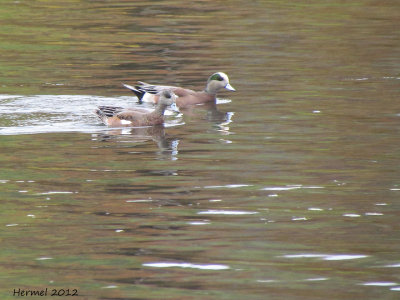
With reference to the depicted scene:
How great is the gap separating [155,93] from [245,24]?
35.7 ft

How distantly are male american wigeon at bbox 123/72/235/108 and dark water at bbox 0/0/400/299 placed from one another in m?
0.33

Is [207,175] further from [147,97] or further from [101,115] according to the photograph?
[147,97]

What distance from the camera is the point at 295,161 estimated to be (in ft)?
39.5

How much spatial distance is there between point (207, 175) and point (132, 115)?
388 centimetres

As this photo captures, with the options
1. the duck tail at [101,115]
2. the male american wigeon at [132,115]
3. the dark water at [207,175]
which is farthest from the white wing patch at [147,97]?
the duck tail at [101,115]

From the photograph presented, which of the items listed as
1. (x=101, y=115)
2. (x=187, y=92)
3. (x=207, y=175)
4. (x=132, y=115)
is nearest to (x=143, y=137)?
(x=132, y=115)

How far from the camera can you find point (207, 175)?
37.0ft

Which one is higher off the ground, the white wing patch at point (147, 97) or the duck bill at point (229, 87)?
the duck bill at point (229, 87)

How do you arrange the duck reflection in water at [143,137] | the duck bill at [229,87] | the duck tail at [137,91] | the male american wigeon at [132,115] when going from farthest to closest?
1. the duck bill at [229,87]
2. the duck tail at [137,91]
3. the male american wigeon at [132,115]
4. the duck reflection in water at [143,137]

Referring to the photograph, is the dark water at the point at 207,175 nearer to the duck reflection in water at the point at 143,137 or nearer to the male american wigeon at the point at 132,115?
the duck reflection in water at the point at 143,137

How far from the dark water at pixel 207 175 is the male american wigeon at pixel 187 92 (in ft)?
1.10

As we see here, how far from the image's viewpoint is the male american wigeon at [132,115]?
14.8 m

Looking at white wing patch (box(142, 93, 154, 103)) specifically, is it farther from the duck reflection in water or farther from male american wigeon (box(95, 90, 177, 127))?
the duck reflection in water

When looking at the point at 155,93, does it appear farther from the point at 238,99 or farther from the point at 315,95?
the point at 315,95
